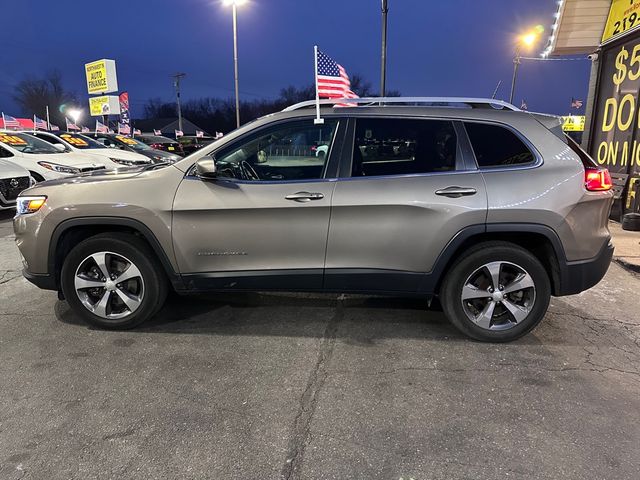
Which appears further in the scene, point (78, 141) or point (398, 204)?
point (78, 141)

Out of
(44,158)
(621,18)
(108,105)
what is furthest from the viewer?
(108,105)

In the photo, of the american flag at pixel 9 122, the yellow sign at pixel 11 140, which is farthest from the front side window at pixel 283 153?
the american flag at pixel 9 122

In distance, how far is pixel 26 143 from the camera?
1118 centimetres

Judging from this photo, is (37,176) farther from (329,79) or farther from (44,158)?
(329,79)

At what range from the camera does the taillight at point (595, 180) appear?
11.6 ft

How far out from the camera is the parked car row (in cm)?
920

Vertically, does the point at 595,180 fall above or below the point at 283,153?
below

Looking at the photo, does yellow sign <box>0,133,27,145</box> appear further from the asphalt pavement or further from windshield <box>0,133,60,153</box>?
the asphalt pavement

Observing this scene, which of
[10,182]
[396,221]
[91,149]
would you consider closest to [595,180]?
[396,221]

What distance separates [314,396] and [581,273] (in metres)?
2.28

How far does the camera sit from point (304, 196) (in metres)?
3.55

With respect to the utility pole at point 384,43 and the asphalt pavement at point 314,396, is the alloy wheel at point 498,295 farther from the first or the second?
the utility pole at point 384,43

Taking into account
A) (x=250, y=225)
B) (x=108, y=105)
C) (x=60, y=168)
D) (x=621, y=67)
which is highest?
(x=108, y=105)

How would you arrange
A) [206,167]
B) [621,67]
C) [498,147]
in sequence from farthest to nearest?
[621,67], [498,147], [206,167]
